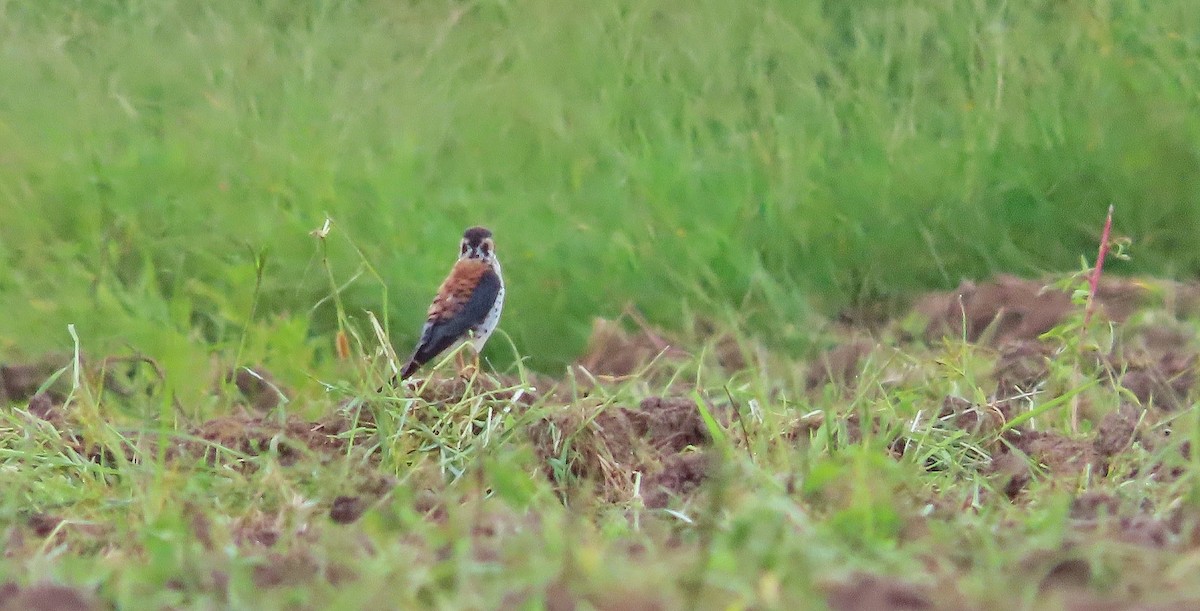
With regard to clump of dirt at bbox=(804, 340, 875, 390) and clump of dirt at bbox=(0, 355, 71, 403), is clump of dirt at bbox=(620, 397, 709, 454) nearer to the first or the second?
clump of dirt at bbox=(804, 340, 875, 390)

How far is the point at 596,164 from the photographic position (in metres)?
6.63

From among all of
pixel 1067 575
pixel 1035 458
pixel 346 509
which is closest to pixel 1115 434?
pixel 1035 458

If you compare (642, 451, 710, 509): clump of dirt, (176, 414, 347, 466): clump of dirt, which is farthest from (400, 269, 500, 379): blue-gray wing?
(642, 451, 710, 509): clump of dirt

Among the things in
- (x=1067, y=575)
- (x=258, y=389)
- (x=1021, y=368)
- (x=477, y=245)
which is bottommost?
(x=258, y=389)

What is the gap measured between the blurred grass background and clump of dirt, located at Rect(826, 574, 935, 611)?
3.14m

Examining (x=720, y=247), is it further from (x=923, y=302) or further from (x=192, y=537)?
(x=192, y=537)

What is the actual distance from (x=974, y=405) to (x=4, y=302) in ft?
12.3

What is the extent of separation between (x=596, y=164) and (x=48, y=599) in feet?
15.1

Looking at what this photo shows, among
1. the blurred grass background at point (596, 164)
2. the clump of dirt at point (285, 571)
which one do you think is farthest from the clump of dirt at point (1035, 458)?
the blurred grass background at point (596, 164)

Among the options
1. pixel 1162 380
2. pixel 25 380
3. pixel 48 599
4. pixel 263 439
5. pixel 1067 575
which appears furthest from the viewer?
pixel 25 380

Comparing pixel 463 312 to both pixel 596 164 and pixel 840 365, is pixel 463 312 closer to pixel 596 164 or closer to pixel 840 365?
pixel 840 365

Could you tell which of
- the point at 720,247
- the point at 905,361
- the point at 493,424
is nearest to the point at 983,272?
the point at 720,247

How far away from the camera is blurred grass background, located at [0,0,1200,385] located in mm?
5773

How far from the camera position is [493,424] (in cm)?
354
